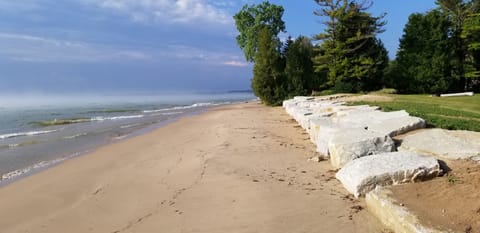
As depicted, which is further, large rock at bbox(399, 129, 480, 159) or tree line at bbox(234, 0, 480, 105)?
tree line at bbox(234, 0, 480, 105)

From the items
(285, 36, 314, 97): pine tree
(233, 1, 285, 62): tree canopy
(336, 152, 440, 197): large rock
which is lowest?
(336, 152, 440, 197): large rock

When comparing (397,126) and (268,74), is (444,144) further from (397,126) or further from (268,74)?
(268,74)

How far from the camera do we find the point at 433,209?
3254 millimetres

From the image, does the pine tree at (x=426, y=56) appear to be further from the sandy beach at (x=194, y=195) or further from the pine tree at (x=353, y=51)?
the sandy beach at (x=194, y=195)

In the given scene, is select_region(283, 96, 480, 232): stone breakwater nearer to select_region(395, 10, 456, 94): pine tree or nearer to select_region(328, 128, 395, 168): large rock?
select_region(328, 128, 395, 168): large rock

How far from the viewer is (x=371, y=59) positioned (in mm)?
24344

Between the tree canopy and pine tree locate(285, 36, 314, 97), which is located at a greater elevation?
the tree canopy

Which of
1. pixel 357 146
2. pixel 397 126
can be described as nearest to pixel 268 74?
pixel 397 126

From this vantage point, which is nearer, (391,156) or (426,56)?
(391,156)

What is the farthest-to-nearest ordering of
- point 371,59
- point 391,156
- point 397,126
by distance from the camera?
point 371,59 → point 397,126 → point 391,156

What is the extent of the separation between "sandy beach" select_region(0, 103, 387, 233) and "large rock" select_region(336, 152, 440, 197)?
0.72 ft

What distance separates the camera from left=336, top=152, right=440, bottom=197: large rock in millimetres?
4016

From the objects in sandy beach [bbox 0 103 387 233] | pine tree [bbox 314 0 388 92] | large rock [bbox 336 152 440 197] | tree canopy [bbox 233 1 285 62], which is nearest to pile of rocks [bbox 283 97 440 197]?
large rock [bbox 336 152 440 197]

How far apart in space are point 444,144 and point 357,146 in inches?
49.1
